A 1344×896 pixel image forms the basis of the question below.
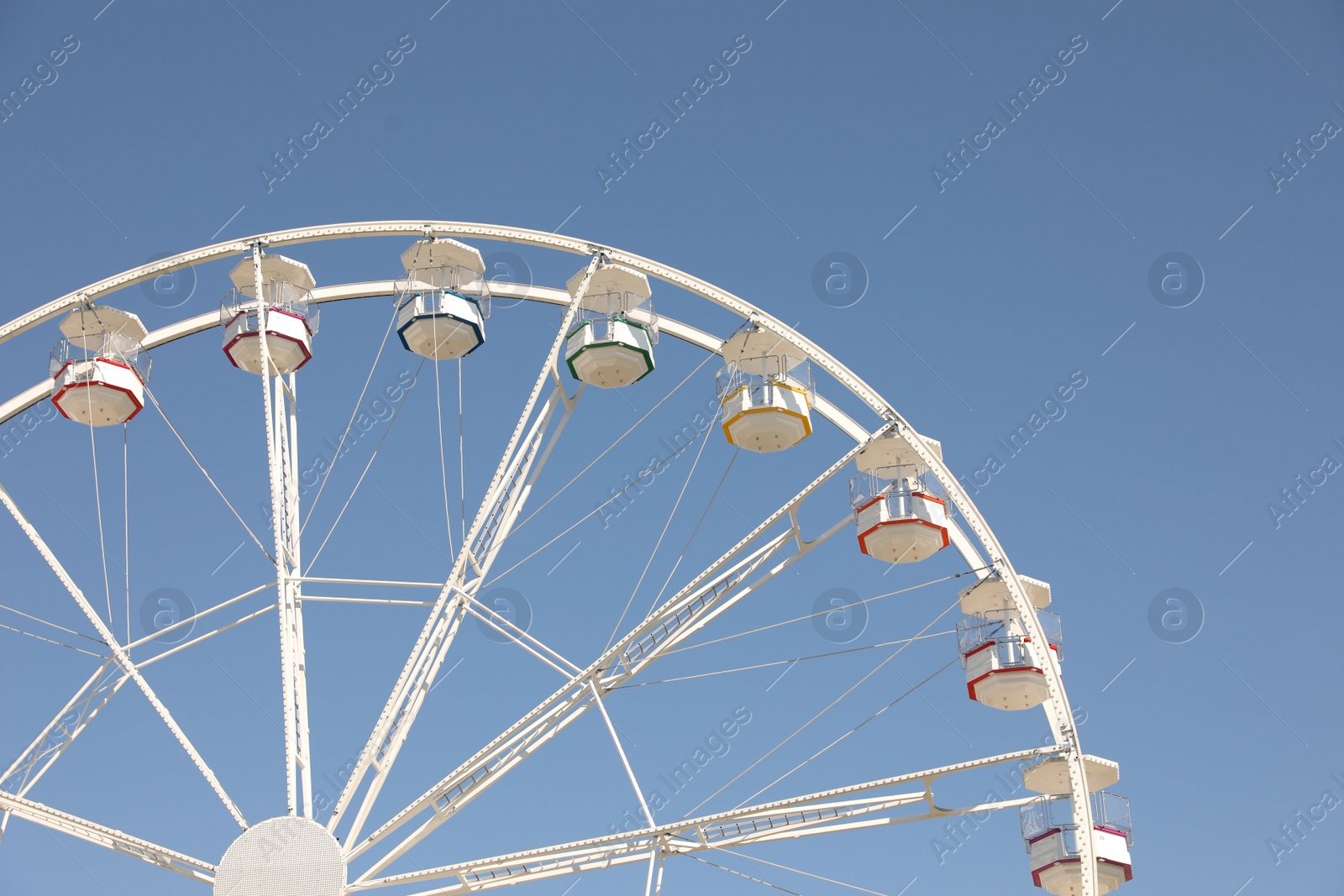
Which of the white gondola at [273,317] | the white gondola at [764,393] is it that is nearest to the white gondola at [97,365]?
the white gondola at [273,317]

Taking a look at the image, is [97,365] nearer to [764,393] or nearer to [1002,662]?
[764,393]

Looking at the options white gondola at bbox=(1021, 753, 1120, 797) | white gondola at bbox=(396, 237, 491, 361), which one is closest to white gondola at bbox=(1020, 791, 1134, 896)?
white gondola at bbox=(1021, 753, 1120, 797)

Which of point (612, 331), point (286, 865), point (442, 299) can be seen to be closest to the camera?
point (286, 865)

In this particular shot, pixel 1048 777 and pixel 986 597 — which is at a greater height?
pixel 986 597

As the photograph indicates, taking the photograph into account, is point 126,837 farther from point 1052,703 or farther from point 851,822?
point 1052,703

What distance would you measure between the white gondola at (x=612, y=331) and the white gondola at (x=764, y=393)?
4.27 feet

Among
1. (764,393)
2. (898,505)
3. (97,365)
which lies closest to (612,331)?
(764,393)

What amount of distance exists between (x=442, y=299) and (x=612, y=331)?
280cm

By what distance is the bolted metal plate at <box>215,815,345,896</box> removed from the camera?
19.8 metres

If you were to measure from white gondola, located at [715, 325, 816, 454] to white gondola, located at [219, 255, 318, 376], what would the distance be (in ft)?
21.4

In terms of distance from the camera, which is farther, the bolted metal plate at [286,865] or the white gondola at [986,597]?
the white gondola at [986,597]

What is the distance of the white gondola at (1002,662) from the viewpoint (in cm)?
2352

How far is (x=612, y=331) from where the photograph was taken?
2408 centimetres

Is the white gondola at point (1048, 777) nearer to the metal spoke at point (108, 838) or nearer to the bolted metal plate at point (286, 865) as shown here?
the bolted metal plate at point (286, 865)
